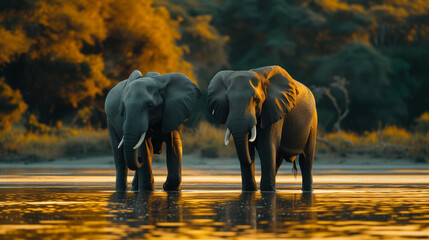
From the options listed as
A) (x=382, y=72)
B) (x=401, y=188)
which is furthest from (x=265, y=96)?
(x=382, y=72)

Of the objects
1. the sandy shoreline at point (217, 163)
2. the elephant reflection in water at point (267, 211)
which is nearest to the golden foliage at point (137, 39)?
the sandy shoreline at point (217, 163)

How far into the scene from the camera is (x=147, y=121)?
17531 millimetres

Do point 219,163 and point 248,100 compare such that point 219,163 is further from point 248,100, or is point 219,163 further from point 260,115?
point 248,100

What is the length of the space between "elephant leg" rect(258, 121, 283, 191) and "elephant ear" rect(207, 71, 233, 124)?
667mm

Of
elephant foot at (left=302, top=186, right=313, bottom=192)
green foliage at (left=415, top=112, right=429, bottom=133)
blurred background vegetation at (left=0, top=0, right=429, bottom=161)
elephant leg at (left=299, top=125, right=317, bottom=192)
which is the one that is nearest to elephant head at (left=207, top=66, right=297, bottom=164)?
elephant leg at (left=299, top=125, right=317, bottom=192)

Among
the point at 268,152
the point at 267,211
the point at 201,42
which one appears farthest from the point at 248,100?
the point at 201,42

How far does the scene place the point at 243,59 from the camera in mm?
54719

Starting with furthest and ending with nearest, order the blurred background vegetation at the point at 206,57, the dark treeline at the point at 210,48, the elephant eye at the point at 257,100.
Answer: the dark treeline at the point at 210,48 → the blurred background vegetation at the point at 206,57 → the elephant eye at the point at 257,100

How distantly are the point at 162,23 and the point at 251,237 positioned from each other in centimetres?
3435

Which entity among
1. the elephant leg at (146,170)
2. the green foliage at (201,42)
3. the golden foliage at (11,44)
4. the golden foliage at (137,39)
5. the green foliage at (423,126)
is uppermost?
the green foliage at (201,42)

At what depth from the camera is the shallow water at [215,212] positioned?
11.0 meters

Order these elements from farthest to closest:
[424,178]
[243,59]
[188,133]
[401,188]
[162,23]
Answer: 1. [243,59]
2. [162,23]
3. [188,133]
4. [424,178]
5. [401,188]

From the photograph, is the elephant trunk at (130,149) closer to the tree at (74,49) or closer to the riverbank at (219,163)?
the riverbank at (219,163)

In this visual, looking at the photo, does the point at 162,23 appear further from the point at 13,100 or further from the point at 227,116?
the point at 227,116
